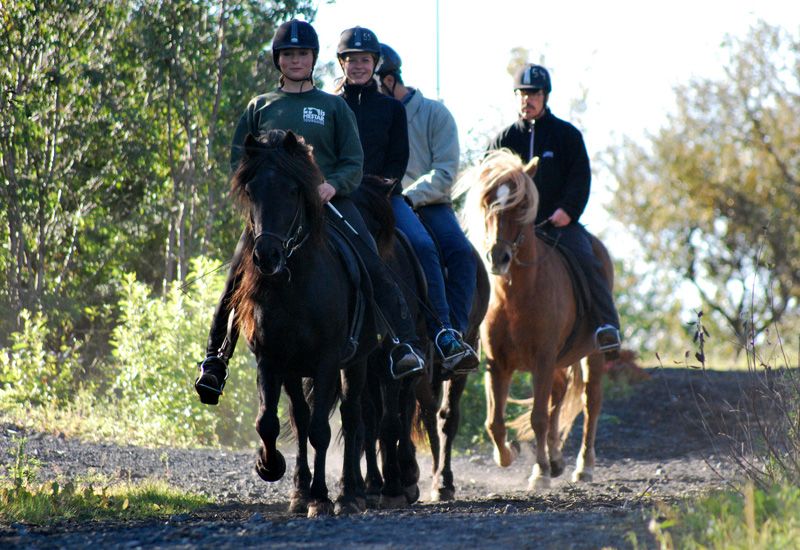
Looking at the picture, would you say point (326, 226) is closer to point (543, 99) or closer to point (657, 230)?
point (543, 99)

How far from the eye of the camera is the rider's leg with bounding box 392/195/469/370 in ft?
32.1

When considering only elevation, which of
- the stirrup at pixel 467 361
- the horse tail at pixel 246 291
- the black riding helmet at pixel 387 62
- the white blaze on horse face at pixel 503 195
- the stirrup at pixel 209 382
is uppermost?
the black riding helmet at pixel 387 62

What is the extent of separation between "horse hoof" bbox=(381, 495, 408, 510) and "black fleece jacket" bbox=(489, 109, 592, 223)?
3.48 m

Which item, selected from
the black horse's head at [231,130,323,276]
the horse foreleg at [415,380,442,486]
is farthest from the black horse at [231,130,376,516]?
the horse foreleg at [415,380,442,486]

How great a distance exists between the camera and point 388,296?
871 centimetres

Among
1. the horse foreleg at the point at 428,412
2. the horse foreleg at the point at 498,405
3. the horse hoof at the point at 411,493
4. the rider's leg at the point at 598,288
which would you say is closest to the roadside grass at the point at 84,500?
the horse hoof at the point at 411,493

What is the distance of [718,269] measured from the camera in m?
32.2

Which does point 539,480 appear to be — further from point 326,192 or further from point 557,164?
point 326,192

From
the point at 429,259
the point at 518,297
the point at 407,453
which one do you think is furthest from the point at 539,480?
the point at 429,259

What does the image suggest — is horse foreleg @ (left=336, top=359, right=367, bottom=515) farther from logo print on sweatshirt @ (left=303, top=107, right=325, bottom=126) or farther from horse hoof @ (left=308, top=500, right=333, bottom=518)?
logo print on sweatshirt @ (left=303, top=107, right=325, bottom=126)

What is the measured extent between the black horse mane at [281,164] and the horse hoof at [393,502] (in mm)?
2590

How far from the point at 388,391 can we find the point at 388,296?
1.22 m

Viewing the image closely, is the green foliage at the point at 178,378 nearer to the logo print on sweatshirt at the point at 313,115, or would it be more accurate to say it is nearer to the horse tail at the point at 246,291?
the logo print on sweatshirt at the point at 313,115

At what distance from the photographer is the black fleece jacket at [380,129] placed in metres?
9.91
